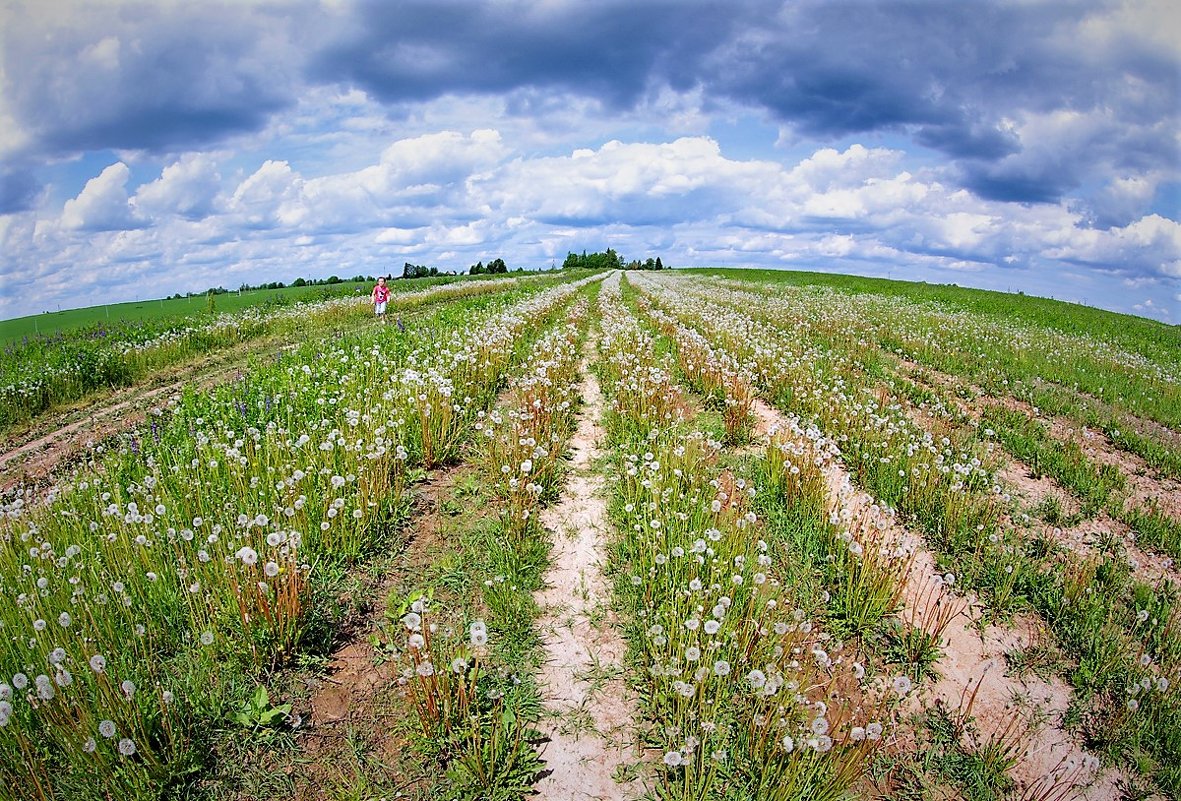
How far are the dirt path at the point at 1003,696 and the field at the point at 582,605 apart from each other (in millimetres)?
26

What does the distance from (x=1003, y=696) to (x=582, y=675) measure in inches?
123

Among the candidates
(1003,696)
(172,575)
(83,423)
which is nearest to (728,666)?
(1003,696)

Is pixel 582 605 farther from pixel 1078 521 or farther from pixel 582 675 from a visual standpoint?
pixel 1078 521

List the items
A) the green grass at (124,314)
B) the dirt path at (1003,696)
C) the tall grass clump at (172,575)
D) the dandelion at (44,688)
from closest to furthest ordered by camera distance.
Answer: the dandelion at (44,688), the tall grass clump at (172,575), the dirt path at (1003,696), the green grass at (124,314)

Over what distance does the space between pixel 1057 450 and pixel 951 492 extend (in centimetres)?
365

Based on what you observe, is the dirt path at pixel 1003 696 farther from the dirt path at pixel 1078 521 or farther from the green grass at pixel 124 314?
the green grass at pixel 124 314

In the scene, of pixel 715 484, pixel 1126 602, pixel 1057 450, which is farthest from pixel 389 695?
pixel 1057 450

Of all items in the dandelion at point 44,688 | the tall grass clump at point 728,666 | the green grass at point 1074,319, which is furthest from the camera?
the green grass at point 1074,319

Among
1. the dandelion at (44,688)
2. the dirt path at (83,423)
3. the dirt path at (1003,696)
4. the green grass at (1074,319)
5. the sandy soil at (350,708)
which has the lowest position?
the dirt path at (1003,696)

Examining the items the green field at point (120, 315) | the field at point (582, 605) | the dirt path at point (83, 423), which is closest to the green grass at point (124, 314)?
the green field at point (120, 315)

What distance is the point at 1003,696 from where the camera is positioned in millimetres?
4113

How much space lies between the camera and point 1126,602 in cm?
503

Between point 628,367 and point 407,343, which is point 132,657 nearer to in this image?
point 628,367

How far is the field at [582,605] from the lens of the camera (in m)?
3.30
